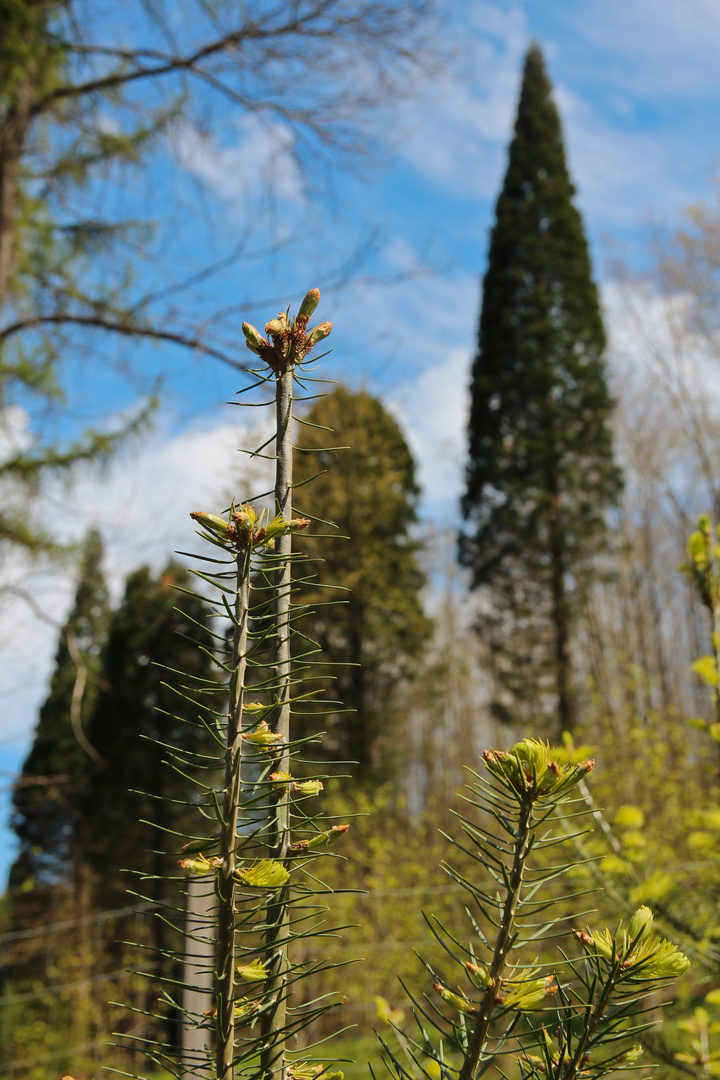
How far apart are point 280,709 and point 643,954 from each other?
10.3 inches

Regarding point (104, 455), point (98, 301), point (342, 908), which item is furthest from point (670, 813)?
point (98, 301)

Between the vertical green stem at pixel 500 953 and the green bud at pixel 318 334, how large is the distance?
33 cm

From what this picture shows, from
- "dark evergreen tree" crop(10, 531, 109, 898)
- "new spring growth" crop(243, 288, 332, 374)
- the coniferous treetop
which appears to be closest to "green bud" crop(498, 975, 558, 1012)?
"new spring growth" crop(243, 288, 332, 374)

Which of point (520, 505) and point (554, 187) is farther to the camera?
point (554, 187)

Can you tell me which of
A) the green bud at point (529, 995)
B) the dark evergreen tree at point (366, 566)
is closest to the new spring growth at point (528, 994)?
the green bud at point (529, 995)

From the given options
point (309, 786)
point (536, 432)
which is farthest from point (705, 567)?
point (536, 432)

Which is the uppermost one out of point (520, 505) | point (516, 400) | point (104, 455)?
point (516, 400)

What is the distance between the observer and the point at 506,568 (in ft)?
41.3

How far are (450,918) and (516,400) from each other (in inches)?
352

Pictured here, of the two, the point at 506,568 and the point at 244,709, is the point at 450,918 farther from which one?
the point at 506,568

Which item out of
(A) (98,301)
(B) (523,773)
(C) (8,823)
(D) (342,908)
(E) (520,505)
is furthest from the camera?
(E) (520,505)

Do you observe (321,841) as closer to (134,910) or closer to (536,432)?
(134,910)

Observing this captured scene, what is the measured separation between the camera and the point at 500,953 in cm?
42

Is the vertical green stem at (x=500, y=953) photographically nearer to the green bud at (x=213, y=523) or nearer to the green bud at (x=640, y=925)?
the green bud at (x=640, y=925)
